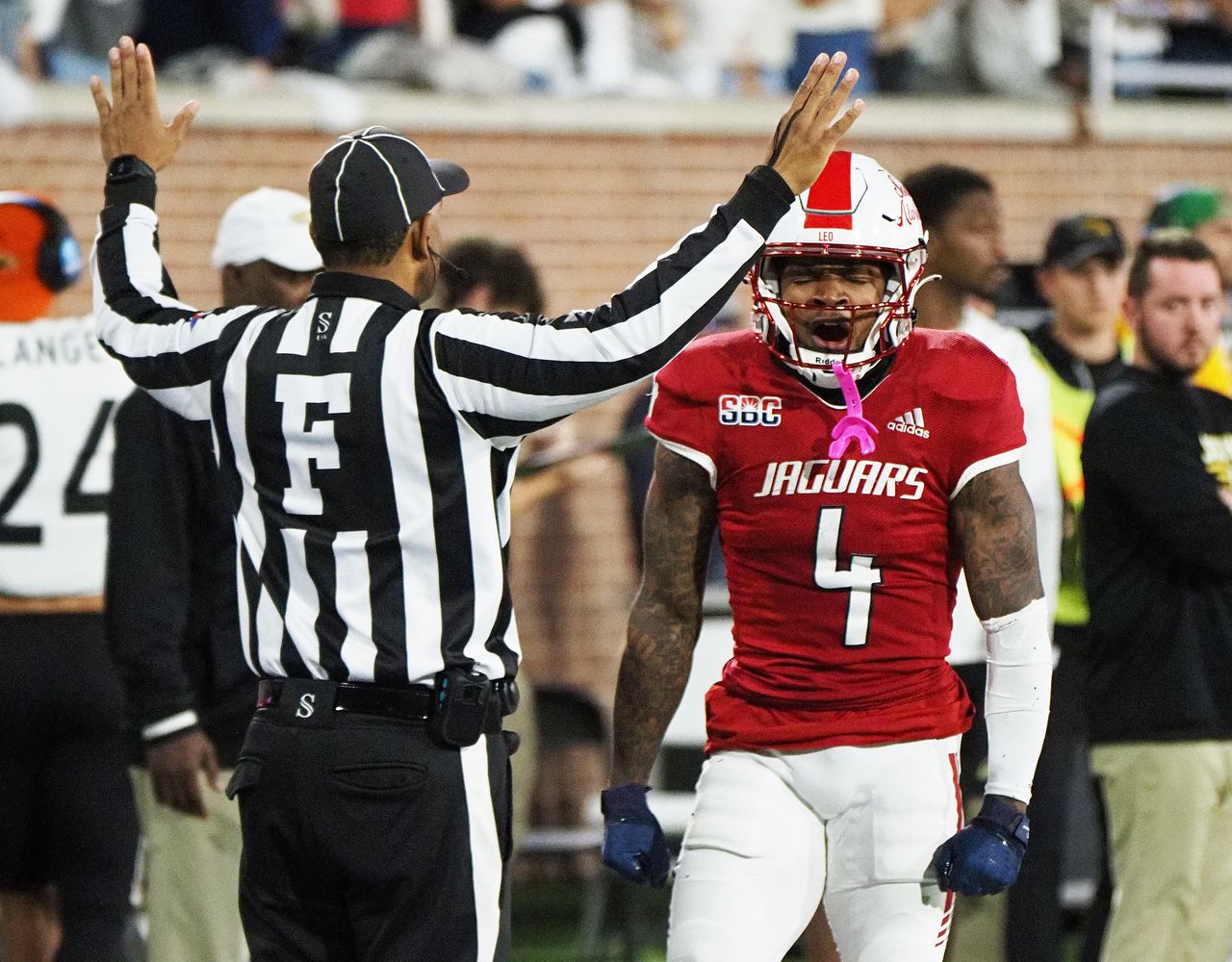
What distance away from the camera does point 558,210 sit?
29.6 feet

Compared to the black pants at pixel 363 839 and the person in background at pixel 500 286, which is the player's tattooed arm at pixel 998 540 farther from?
the person in background at pixel 500 286

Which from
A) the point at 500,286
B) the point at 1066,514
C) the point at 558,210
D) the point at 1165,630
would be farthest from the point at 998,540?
the point at 558,210

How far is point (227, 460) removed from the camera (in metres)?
3.54

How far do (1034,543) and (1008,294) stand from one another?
17.5 ft

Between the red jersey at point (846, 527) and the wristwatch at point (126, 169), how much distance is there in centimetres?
107

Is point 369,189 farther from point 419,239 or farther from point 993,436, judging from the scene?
point 993,436

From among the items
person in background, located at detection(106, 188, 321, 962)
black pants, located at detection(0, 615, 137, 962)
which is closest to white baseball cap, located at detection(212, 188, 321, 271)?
person in background, located at detection(106, 188, 321, 962)

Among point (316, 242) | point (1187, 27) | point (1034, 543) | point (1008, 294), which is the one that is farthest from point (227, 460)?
point (1187, 27)

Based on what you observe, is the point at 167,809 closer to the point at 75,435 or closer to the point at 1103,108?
the point at 75,435

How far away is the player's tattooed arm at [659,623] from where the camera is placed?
376 cm

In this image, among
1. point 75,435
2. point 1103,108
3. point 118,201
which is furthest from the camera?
point 1103,108

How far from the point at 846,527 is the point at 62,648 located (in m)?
2.18

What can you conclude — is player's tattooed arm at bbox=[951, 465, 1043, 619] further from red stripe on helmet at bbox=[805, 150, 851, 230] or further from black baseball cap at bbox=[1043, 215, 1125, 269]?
black baseball cap at bbox=[1043, 215, 1125, 269]

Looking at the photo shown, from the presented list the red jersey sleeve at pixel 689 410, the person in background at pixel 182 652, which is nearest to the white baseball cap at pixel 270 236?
the person in background at pixel 182 652
